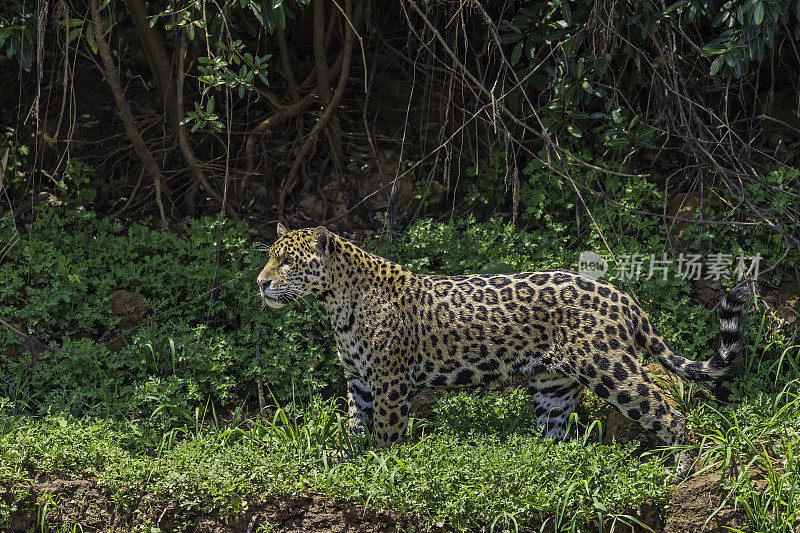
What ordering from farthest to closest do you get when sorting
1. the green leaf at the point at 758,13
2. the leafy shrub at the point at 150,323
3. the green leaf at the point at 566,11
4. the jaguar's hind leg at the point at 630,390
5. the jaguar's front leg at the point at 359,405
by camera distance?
the green leaf at the point at 566,11, the leafy shrub at the point at 150,323, the green leaf at the point at 758,13, the jaguar's front leg at the point at 359,405, the jaguar's hind leg at the point at 630,390

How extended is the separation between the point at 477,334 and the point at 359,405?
3.15 ft

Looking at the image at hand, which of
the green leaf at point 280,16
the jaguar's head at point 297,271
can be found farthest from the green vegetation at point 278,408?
the green leaf at point 280,16

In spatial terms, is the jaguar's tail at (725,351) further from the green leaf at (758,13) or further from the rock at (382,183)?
the rock at (382,183)

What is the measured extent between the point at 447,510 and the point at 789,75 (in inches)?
228

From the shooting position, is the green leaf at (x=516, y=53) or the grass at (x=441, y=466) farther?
the green leaf at (x=516, y=53)

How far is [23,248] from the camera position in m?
8.14

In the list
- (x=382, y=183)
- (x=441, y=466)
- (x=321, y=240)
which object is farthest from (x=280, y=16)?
(x=441, y=466)

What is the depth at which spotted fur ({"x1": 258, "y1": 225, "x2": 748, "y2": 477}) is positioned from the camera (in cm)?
611

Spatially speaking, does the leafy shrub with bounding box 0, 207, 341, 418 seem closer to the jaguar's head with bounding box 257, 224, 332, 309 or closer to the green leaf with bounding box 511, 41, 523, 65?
the jaguar's head with bounding box 257, 224, 332, 309

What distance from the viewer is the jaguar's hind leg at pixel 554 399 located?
21.3 ft

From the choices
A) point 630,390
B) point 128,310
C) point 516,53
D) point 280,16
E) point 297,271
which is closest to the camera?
point 630,390

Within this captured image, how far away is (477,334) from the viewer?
20.9 ft

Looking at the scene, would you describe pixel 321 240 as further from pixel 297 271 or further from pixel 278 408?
pixel 278 408

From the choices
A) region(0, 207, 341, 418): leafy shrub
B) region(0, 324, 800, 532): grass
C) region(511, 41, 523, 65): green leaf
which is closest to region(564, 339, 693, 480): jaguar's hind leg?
region(0, 324, 800, 532): grass
